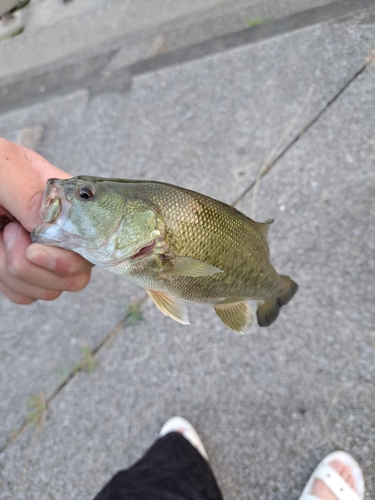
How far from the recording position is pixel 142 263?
1.48 meters

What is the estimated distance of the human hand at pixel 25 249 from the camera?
147 cm

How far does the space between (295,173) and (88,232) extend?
1.80 meters

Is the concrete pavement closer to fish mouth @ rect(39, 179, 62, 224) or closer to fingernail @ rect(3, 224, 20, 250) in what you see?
fingernail @ rect(3, 224, 20, 250)

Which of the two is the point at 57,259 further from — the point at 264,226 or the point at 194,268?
the point at 264,226

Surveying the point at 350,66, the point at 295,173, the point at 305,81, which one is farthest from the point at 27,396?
the point at 350,66

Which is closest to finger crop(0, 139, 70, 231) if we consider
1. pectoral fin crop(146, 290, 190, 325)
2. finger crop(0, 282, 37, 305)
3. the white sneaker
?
finger crop(0, 282, 37, 305)

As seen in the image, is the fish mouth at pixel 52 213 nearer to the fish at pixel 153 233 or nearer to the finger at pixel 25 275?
the fish at pixel 153 233

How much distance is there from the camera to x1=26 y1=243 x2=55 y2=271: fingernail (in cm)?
143

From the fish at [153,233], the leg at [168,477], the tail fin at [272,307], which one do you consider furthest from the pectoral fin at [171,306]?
the leg at [168,477]

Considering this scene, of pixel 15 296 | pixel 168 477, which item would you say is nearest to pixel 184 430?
pixel 168 477

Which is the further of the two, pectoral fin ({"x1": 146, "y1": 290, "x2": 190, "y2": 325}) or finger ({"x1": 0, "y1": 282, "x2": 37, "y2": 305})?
finger ({"x1": 0, "y1": 282, "x2": 37, "y2": 305})

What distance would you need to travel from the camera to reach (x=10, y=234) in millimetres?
1604

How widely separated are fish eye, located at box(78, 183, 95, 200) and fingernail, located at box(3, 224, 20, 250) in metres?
0.37

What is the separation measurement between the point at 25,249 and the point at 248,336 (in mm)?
1476
